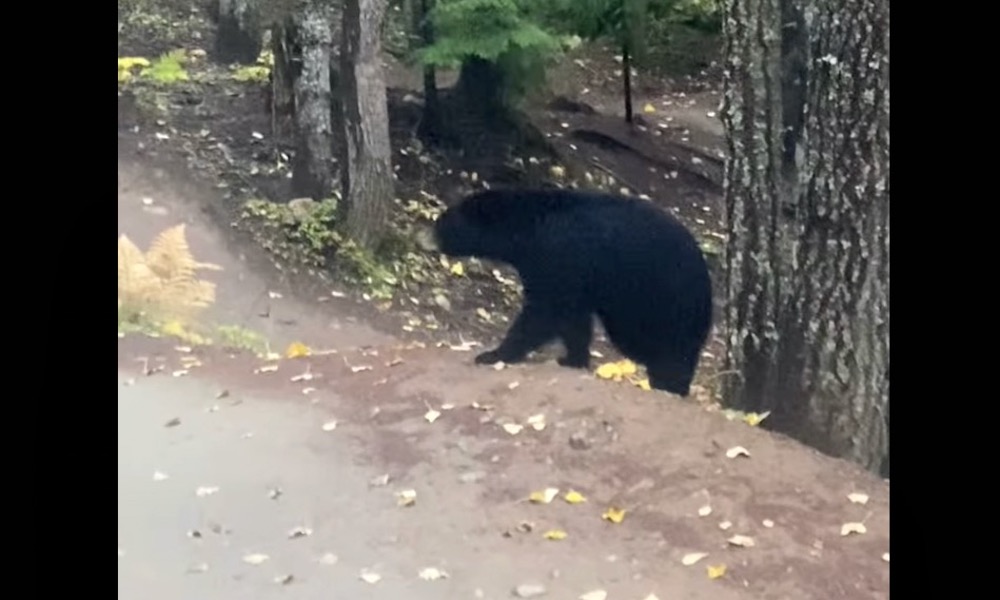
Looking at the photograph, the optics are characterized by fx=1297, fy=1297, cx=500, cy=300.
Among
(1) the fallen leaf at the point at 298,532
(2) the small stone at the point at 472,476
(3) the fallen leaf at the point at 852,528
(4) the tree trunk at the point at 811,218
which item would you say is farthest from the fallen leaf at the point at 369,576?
(3) the fallen leaf at the point at 852,528

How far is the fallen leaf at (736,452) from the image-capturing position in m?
2.40

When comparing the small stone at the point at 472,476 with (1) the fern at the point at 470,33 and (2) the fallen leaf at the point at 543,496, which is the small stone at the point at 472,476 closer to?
(2) the fallen leaf at the point at 543,496

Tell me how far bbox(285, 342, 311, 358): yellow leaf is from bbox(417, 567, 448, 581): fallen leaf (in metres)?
0.43

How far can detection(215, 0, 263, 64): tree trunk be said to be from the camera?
2176 mm

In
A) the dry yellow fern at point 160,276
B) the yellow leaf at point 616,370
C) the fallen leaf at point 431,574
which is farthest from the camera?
the yellow leaf at point 616,370

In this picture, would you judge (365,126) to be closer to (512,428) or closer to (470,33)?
(470,33)

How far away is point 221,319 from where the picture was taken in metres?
2.18

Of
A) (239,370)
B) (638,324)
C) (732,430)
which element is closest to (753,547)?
(732,430)

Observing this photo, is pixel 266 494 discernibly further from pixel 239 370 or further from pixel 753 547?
pixel 753 547

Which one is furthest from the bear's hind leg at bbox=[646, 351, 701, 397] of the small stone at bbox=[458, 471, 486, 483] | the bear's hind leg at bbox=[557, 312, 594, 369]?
the small stone at bbox=[458, 471, 486, 483]

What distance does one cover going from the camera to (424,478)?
2275mm

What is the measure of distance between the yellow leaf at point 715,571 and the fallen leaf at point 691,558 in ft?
0.07

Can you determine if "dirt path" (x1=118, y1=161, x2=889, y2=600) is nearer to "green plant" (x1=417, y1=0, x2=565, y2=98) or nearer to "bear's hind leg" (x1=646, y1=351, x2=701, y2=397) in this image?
"bear's hind leg" (x1=646, y1=351, x2=701, y2=397)
